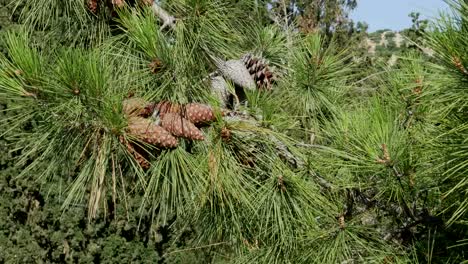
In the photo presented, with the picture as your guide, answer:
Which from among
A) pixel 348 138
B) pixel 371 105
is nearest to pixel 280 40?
pixel 371 105

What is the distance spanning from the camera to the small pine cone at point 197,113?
114 centimetres

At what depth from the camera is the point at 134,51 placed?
4.38 feet

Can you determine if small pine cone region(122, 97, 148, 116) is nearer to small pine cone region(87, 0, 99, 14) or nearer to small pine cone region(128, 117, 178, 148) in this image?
small pine cone region(128, 117, 178, 148)

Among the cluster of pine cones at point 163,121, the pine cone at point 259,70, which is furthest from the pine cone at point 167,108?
the pine cone at point 259,70

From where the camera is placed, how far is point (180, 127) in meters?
1.11

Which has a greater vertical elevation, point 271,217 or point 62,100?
point 62,100

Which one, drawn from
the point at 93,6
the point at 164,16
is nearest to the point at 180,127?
the point at 164,16

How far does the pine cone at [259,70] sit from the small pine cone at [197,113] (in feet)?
1.18

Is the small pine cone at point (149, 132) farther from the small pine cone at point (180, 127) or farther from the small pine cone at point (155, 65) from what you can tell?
the small pine cone at point (155, 65)

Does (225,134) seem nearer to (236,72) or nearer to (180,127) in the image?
(180,127)

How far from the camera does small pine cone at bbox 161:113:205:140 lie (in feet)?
3.65

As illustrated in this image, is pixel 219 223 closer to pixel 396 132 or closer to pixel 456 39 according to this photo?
pixel 396 132

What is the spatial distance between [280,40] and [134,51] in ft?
2.18

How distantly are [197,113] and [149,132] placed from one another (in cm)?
10
